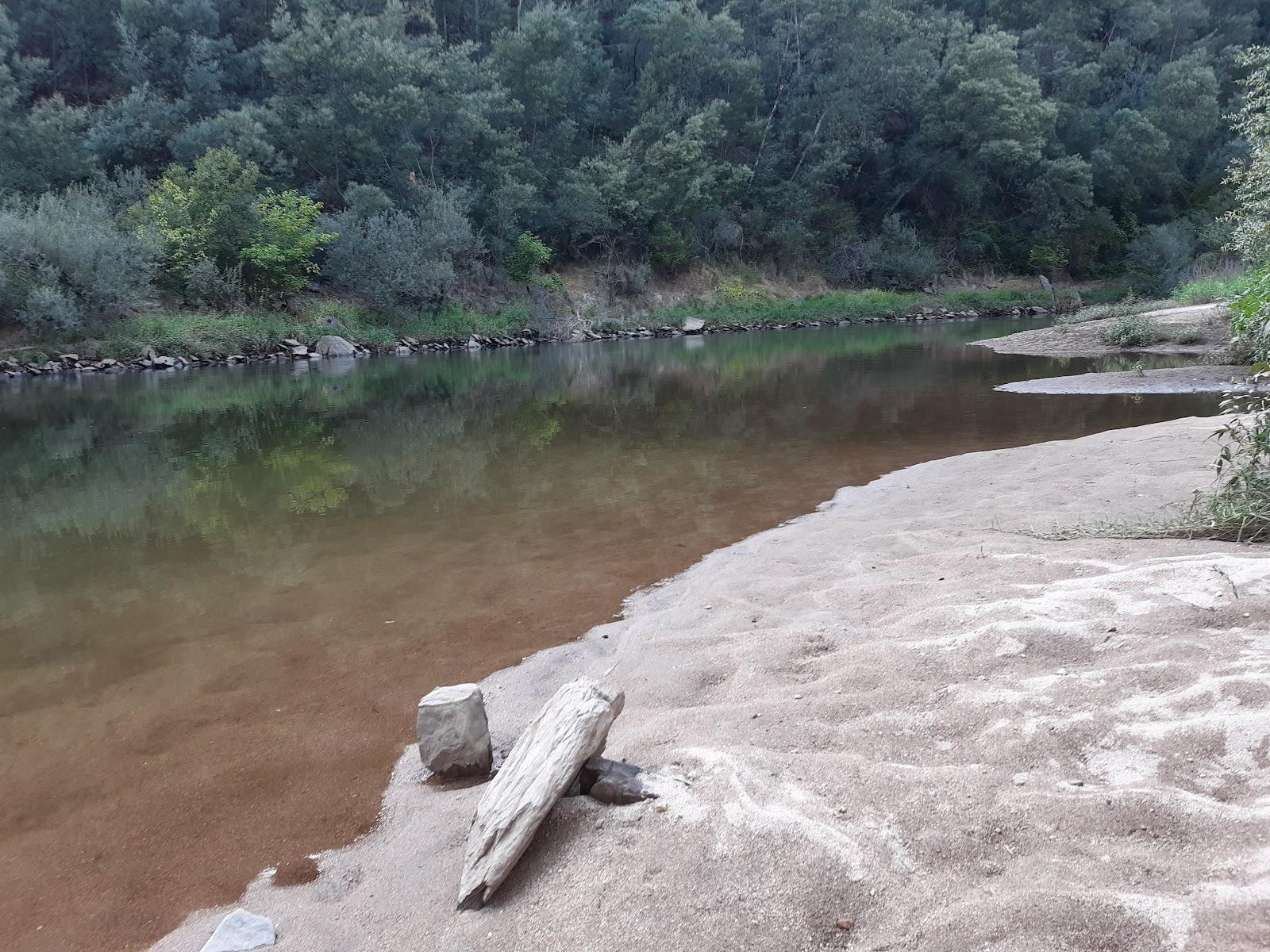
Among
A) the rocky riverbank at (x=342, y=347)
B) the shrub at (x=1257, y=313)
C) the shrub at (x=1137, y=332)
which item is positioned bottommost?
the shrub at (x=1137, y=332)

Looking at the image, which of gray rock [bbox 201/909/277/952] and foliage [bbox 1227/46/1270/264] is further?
foliage [bbox 1227/46/1270/264]

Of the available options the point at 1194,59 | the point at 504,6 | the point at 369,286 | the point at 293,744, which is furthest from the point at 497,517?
the point at 1194,59

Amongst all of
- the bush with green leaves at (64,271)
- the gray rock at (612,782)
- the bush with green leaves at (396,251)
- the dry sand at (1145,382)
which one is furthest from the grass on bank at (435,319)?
the gray rock at (612,782)

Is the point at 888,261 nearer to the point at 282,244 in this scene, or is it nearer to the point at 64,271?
the point at 282,244

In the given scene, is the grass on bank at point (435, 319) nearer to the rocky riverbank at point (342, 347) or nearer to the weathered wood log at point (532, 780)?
the rocky riverbank at point (342, 347)

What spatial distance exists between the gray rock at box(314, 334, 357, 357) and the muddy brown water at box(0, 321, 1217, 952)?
1263 centimetres

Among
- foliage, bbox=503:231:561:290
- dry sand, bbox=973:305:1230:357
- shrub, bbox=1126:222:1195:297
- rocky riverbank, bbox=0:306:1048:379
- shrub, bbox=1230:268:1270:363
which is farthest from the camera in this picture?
shrub, bbox=1126:222:1195:297

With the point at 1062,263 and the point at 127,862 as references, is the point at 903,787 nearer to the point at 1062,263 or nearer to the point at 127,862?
the point at 127,862

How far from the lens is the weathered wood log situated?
7.19 ft

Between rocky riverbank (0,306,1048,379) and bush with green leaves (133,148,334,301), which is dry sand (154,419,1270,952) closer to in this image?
rocky riverbank (0,306,1048,379)

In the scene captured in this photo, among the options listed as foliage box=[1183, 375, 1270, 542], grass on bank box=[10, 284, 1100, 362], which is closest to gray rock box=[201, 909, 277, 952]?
foliage box=[1183, 375, 1270, 542]

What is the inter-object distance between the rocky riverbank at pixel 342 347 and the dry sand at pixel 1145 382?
20555 millimetres

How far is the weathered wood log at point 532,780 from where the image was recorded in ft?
7.19

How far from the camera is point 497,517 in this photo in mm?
6801
